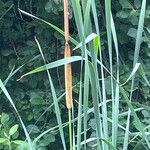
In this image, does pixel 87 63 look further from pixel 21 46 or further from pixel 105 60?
pixel 21 46

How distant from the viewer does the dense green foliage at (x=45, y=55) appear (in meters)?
2.08

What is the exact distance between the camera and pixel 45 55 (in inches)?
89.7

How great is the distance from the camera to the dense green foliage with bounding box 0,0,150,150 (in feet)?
6.83

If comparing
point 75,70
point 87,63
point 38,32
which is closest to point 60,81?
point 75,70

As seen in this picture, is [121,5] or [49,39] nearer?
[121,5]

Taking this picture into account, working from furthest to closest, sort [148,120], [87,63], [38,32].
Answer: [38,32]
[148,120]
[87,63]

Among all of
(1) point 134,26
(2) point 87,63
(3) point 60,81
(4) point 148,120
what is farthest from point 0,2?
(2) point 87,63

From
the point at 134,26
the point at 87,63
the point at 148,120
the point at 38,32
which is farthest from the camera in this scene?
the point at 38,32

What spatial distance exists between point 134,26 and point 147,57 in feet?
0.57

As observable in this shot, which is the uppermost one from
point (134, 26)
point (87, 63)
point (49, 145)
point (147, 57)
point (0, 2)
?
point (87, 63)

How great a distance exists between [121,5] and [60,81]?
1.51 ft

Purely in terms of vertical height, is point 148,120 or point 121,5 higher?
point 121,5

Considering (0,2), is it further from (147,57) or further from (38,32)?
(147,57)

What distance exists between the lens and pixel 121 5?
2.08m
